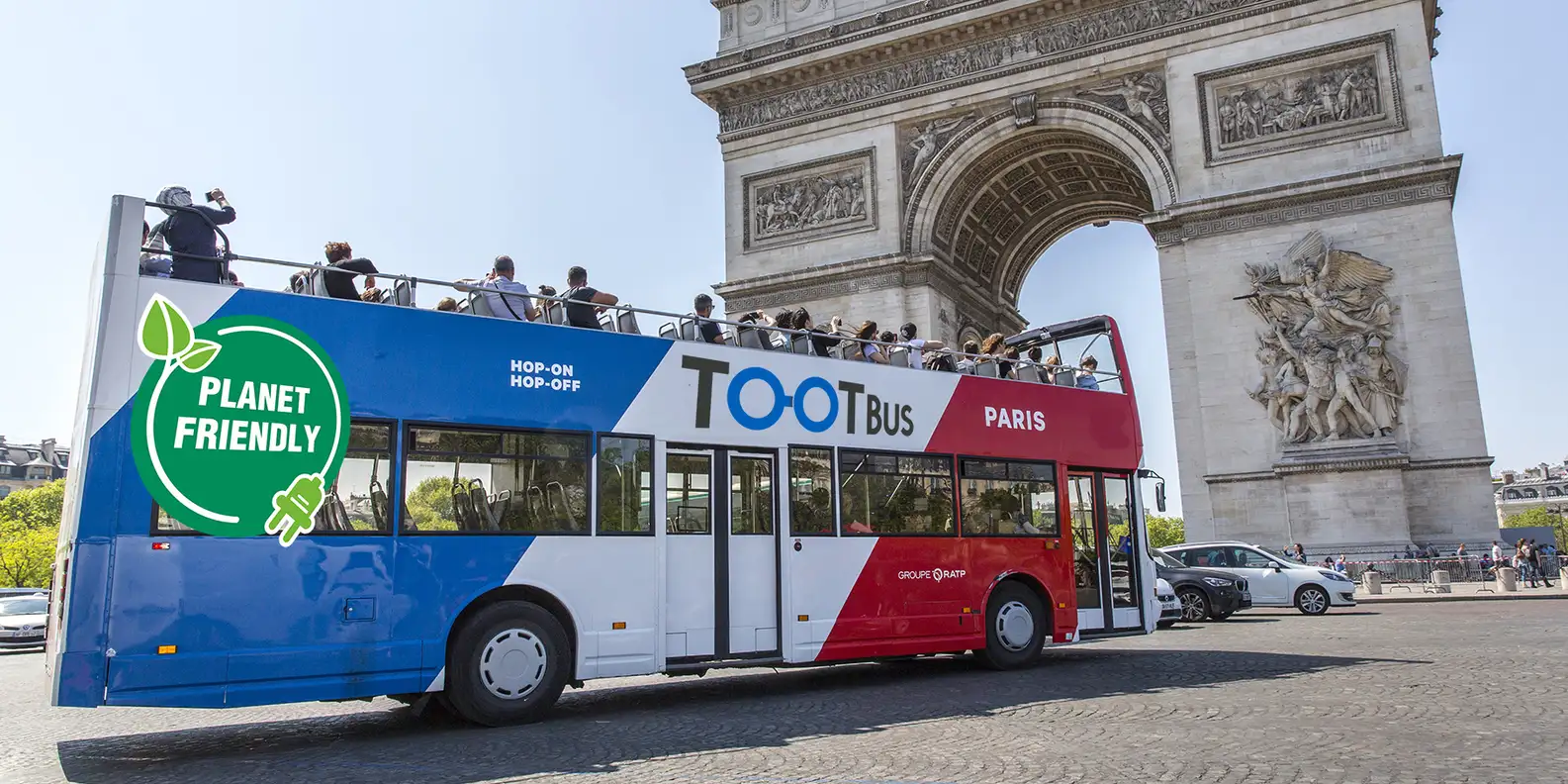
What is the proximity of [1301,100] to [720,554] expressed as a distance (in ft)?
69.8

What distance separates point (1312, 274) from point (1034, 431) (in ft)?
50.8

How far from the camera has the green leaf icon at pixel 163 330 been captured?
22.3ft

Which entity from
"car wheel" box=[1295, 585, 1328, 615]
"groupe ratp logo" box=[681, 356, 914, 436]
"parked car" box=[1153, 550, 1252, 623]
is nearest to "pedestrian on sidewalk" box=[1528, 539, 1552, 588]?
"car wheel" box=[1295, 585, 1328, 615]

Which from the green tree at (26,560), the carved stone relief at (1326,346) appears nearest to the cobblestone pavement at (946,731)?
the carved stone relief at (1326,346)

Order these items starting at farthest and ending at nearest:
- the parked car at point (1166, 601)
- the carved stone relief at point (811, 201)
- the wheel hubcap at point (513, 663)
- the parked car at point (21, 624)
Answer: the carved stone relief at point (811, 201) → the parked car at point (21, 624) → the parked car at point (1166, 601) → the wheel hubcap at point (513, 663)

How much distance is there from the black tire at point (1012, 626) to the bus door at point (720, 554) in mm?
2695

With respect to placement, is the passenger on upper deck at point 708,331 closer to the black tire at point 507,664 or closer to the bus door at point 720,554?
the bus door at point 720,554

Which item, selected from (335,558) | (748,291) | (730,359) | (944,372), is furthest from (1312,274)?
(335,558)

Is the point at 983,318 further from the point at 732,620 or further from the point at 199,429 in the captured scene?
the point at 199,429

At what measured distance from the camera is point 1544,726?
6.43 metres

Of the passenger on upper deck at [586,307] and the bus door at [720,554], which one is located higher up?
the passenger on upper deck at [586,307]

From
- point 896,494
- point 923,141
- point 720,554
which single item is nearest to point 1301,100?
point 923,141

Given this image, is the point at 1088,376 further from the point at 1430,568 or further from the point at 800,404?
the point at 1430,568

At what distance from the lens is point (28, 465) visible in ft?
318
